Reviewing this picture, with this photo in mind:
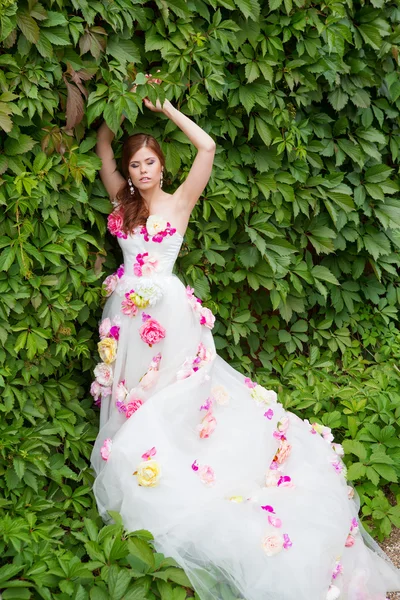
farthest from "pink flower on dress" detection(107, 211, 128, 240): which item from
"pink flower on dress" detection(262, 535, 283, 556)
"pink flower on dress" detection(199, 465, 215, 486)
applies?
"pink flower on dress" detection(262, 535, 283, 556)

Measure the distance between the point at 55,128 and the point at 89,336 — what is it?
2.78ft

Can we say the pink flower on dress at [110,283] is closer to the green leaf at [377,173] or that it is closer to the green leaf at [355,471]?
the green leaf at [355,471]

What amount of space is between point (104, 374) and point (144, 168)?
0.85 metres

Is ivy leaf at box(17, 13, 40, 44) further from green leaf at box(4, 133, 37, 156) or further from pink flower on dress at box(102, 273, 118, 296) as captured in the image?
pink flower on dress at box(102, 273, 118, 296)

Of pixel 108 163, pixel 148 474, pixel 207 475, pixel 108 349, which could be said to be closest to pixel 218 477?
pixel 207 475

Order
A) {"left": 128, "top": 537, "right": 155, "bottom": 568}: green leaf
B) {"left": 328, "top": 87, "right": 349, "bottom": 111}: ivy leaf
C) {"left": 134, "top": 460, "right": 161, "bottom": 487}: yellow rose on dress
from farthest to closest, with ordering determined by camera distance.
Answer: {"left": 328, "top": 87, "right": 349, "bottom": 111}: ivy leaf < {"left": 134, "top": 460, "right": 161, "bottom": 487}: yellow rose on dress < {"left": 128, "top": 537, "right": 155, "bottom": 568}: green leaf

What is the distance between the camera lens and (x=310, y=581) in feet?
7.52

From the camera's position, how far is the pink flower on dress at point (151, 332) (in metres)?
2.70

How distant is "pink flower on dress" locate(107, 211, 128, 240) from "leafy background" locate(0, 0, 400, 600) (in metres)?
0.06

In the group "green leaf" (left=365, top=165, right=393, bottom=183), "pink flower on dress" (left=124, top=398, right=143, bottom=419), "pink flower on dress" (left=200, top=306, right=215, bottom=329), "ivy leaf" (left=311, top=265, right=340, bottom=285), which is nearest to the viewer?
"pink flower on dress" (left=124, top=398, right=143, bottom=419)

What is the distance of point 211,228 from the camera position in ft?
10.5

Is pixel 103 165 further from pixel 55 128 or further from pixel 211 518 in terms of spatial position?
pixel 211 518

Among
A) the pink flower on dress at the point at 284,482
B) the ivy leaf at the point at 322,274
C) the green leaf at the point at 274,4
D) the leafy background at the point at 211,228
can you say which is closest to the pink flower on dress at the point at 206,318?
the leafy background at the point at 211,228

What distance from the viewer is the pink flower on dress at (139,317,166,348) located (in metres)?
2.70
